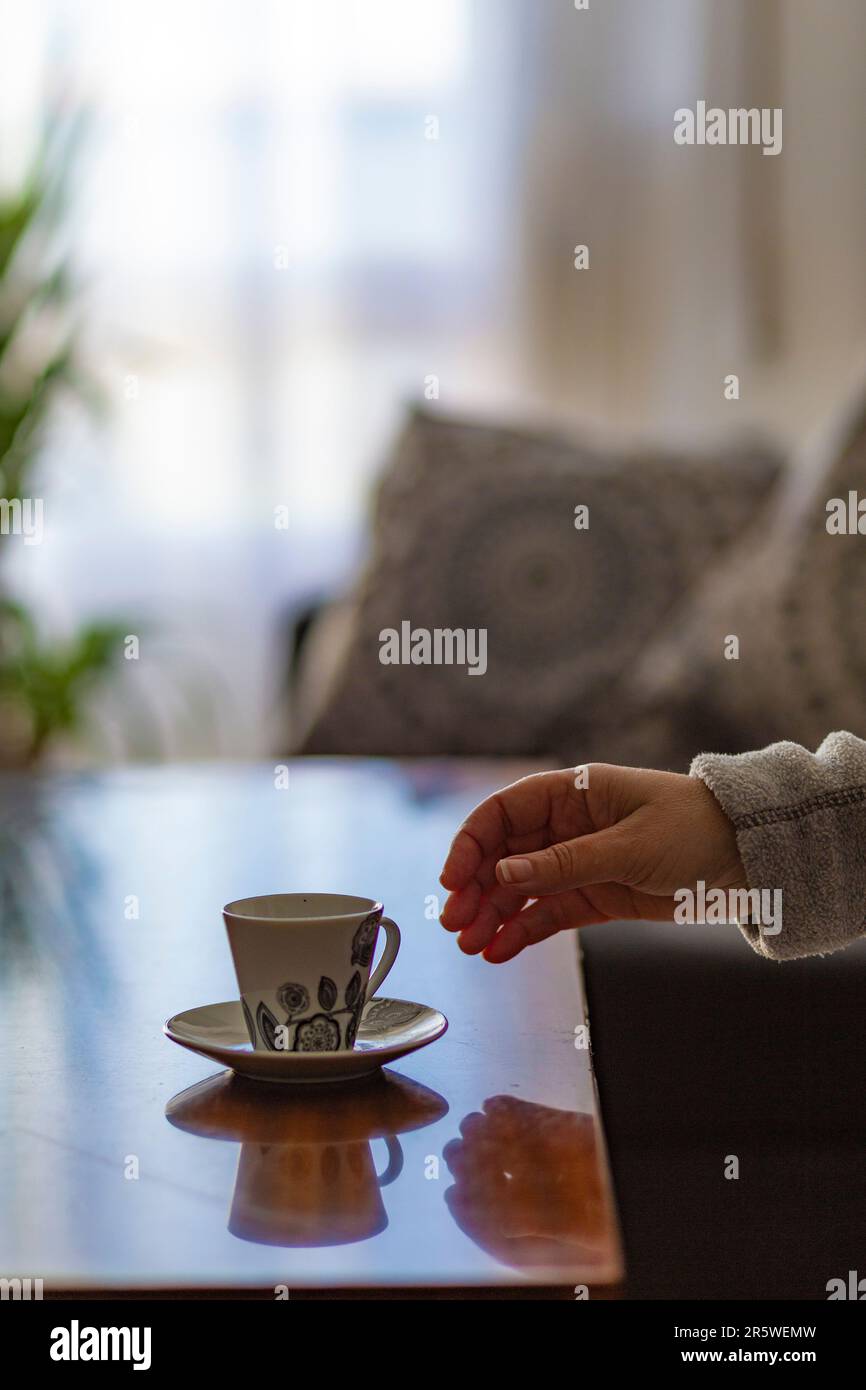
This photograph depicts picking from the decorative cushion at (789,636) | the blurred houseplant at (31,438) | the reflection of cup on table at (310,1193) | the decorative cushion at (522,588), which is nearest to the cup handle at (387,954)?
the reflection of cup on table at (310,1193)

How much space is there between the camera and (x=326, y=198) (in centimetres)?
330

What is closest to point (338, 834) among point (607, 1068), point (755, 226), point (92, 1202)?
point (607, 1068)

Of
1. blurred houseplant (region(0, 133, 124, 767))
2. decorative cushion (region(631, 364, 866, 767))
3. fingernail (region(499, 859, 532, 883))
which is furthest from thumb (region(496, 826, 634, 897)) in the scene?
blurred houseplant (region(0, 133, 124, 767))

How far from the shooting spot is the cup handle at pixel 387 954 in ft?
2.26

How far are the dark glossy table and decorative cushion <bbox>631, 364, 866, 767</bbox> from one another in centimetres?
93

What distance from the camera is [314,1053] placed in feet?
1.97

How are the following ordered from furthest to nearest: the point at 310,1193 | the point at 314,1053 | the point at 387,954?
the point at 387,954, the point at 314,1053, the point at 310,1193

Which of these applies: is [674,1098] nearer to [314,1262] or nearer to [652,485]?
[314,1262]

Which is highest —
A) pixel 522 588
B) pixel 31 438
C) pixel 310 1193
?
pixel 31 438

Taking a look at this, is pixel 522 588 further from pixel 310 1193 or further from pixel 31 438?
pixel 310 1193

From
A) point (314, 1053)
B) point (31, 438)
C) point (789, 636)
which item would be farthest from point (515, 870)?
point (31, 438)

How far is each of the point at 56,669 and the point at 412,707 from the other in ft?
3.15

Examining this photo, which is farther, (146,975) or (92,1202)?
(146,975)

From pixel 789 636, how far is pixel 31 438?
1492 millimetres
